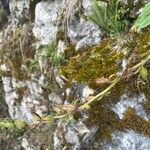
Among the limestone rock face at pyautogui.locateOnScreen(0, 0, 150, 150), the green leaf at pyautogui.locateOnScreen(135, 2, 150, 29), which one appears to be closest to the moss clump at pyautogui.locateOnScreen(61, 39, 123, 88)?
the limestone rock face at pyautogui.locateOnScreen(0, 0, 150, 150)

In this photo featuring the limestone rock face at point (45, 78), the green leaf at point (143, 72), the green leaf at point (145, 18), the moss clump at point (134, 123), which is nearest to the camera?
the green leaf at point (145, 18)

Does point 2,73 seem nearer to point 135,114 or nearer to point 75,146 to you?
point 75,146

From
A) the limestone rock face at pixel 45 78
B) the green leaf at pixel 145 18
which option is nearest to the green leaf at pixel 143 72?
the limestone rock face at pixel 45 78

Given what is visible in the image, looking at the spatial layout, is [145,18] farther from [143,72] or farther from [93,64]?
[93,64]

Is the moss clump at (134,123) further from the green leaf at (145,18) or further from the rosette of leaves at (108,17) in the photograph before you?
the green leaf at (145,18)

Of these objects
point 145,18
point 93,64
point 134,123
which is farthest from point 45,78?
point 145,18

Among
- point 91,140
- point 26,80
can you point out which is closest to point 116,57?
point 91,140
